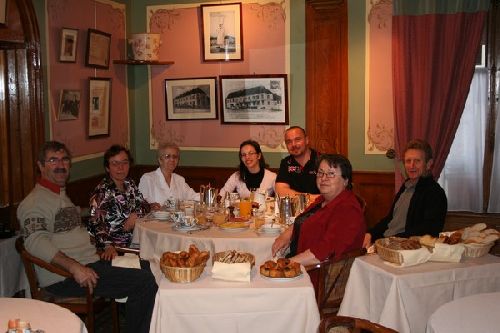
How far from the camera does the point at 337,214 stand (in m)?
A: 3.39

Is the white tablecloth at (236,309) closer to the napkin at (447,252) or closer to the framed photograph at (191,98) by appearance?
the napkin at (447,252)

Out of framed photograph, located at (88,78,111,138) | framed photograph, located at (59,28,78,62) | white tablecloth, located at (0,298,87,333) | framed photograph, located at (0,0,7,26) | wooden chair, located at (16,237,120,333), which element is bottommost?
wooden chair, located at (16,237,120,333)

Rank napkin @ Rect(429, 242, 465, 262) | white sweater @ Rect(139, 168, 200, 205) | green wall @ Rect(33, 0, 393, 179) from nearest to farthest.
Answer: napkin @ Rect(429, 242, 465, 262), white sweater @ Rect(139, 168, 200, 205), green wall @ Rect(33, 0, 393, 179)

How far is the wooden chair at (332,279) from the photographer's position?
3.29 meters

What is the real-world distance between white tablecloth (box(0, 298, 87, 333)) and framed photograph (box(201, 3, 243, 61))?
4.22 m

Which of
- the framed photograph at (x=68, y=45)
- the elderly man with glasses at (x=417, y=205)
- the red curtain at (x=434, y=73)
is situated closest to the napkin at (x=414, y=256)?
the elderly man with glasses at (x=417, y=205)

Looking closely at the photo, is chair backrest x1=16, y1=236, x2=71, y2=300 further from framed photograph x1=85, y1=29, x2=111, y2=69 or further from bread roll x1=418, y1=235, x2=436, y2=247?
framed photograph x1=85, y1=29, x2=111, y2=69

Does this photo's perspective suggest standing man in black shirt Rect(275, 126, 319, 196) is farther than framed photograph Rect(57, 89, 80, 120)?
Yes

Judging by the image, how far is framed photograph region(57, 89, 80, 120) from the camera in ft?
17.4

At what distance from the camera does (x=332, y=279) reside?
337 centimetres

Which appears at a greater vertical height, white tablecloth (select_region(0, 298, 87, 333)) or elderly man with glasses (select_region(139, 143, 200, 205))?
elderly man with glasses (select_region(139, 143, 200, 205))

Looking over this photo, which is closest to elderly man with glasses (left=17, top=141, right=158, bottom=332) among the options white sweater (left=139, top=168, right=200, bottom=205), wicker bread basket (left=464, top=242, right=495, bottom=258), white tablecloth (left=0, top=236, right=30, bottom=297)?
white tablecloth (left=0, top=236, right=30, bottom=297)

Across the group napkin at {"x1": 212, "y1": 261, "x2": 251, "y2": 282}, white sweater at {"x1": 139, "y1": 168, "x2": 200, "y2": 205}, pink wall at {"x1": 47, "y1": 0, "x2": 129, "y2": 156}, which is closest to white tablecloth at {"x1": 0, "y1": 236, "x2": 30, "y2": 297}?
white sweater at {"x1": 139, "y1": 168, "x2": 200, "y2": 205}

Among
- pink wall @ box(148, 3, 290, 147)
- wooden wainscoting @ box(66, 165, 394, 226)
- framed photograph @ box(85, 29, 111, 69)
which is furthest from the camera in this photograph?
pink wall @ box(148, 3, 290, 147)
